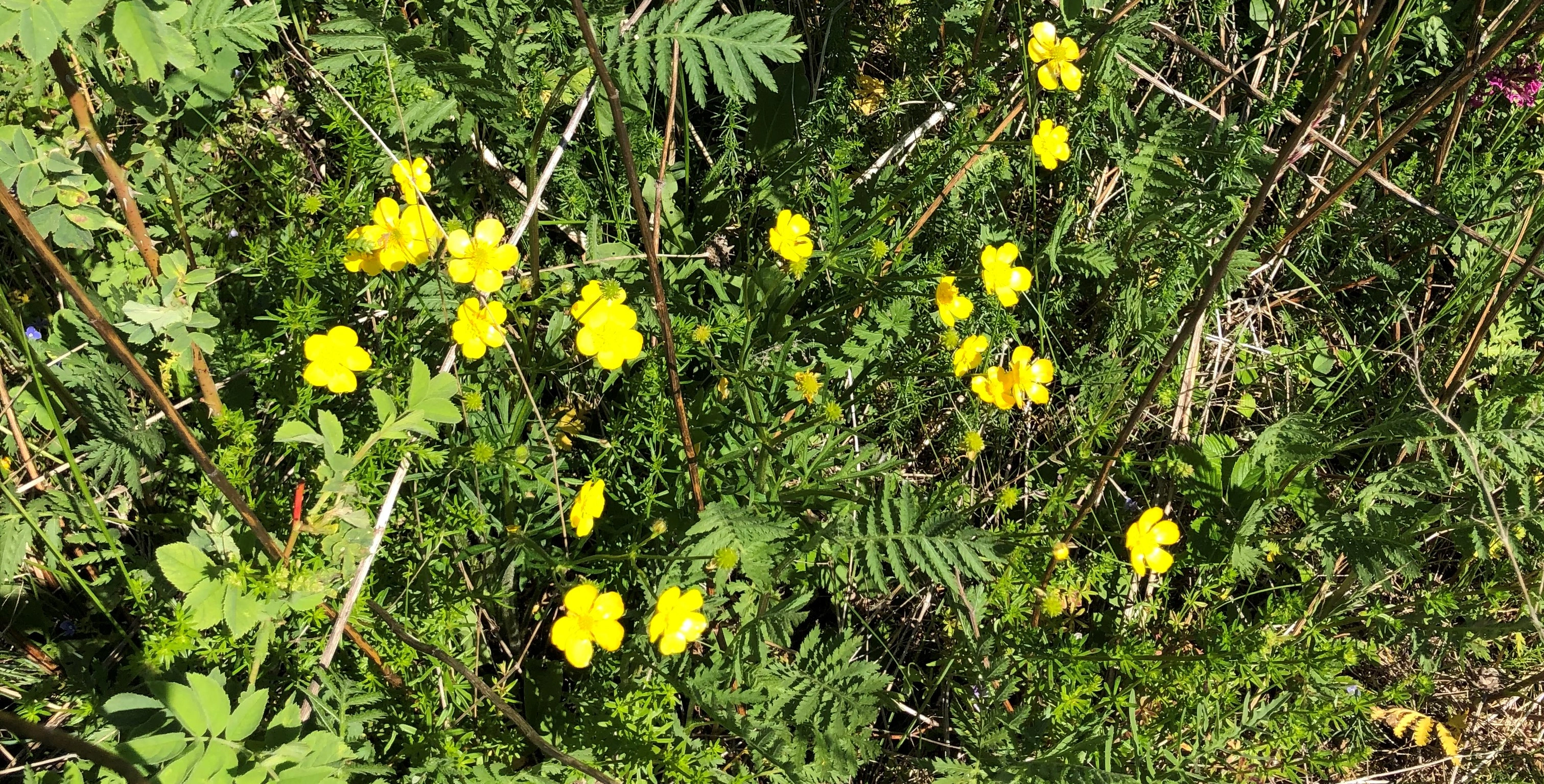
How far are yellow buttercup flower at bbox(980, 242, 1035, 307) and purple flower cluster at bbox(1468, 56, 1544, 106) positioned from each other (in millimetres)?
1922

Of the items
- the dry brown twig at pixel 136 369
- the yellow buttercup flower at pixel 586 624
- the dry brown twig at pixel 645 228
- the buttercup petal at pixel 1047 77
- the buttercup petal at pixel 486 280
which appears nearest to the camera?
the dry brown twig at pixel 136 369

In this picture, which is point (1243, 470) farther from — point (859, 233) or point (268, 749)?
point (268, 749)

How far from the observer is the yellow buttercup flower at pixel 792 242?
7.13ft

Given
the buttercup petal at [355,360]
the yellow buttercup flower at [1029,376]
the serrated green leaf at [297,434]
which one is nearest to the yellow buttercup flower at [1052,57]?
the yellow buttercup flower at [1029,376]

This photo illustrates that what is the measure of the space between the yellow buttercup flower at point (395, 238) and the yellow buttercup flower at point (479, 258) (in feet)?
0.21

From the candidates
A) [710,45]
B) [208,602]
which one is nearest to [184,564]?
[208,602]

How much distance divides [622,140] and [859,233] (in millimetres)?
1076

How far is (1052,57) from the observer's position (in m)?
2.41

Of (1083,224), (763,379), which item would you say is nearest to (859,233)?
(763,379)

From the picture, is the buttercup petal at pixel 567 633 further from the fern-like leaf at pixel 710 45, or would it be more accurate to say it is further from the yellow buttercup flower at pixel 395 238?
the fern-like leaf at pixel 710 45

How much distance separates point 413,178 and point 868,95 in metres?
1.60

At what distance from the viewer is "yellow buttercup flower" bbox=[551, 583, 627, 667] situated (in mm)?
1751

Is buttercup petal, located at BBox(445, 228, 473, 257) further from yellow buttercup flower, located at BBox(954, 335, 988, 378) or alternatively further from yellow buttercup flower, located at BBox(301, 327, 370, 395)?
yellow buttercup flower, located at BBox(954, 335, 988, 378)

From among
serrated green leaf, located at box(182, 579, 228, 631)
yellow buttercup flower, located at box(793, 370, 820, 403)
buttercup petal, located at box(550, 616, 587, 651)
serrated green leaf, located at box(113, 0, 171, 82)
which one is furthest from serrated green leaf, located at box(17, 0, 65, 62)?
yellow buttercup flower, located at box(793, 370, 820, 403)
